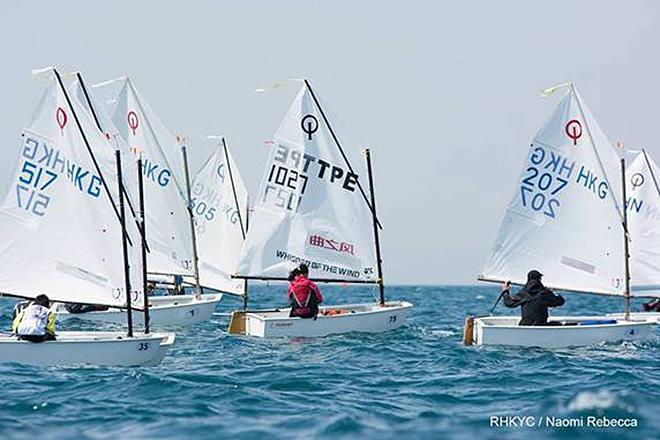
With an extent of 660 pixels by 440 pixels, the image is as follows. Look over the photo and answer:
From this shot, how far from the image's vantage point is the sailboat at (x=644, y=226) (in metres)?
34.0

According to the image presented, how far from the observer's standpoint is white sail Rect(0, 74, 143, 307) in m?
22.3

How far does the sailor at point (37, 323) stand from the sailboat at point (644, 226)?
1790 cm

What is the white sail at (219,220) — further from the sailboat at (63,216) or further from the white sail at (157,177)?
the sailboat at (63,216)

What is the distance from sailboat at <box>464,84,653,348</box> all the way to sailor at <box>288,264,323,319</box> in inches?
178

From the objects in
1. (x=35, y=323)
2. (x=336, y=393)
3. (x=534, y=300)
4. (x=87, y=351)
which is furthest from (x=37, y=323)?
(x=534, y=300)

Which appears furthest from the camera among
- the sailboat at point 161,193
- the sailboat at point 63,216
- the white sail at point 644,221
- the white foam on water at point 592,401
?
the sailboat at point 161,193

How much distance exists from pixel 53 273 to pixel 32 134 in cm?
287

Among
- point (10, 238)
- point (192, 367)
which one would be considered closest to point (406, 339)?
point (192, 367)

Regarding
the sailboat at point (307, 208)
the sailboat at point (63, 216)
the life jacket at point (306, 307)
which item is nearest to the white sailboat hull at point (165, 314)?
the sailboat at point (307, 208)

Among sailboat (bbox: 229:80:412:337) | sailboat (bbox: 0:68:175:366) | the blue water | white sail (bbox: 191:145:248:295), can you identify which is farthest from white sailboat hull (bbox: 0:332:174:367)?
white sail (bbox: 191:145:248:295)

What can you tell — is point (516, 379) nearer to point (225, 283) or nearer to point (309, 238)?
point (309, 238)

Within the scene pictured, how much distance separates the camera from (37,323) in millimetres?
20219

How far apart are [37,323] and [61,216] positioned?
3028 millimetres

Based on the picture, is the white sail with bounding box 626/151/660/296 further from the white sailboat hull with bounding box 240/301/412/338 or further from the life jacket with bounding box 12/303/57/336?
the life jacket with bounding box 12/303/57/336
